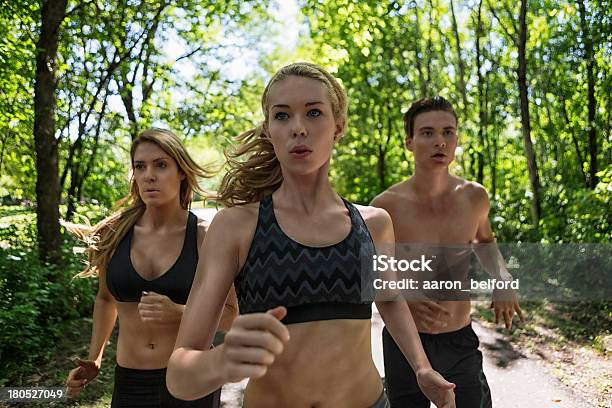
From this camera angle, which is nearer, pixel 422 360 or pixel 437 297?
pixel 422 360

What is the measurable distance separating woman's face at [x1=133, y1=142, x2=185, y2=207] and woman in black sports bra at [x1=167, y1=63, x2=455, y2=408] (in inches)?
50.4

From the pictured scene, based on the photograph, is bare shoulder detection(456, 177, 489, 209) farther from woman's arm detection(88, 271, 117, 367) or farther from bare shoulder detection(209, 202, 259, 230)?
woman's arm detection(88, 271, 117, 367)

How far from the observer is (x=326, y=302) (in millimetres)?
1727

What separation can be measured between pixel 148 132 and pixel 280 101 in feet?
5.17

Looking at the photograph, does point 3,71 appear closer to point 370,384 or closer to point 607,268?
point 370,384

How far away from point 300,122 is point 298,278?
0.50m

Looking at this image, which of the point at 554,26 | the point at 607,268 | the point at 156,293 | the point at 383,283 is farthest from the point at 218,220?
the point at 554,26

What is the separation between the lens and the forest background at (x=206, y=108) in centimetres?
679

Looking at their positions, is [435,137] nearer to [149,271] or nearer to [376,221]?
[376,221]

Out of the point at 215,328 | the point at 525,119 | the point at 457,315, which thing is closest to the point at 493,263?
the point at 457,315

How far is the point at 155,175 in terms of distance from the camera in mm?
3057

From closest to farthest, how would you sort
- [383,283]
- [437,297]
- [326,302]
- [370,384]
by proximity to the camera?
[326,302], [370,384], [383,283], [437,297]

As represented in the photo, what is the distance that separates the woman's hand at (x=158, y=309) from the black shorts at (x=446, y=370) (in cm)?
126

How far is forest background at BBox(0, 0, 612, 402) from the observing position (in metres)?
6.79
